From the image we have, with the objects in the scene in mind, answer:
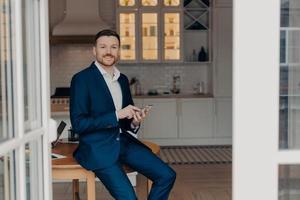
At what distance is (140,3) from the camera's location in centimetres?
805

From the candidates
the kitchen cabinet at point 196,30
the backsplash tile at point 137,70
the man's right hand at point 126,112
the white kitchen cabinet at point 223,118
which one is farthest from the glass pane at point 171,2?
the man's right hand at point 126,112

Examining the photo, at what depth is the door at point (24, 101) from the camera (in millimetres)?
1570

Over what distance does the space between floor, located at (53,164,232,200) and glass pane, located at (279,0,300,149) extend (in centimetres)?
350

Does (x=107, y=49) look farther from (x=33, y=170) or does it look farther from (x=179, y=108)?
(x=179, y=108)

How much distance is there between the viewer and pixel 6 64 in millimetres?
1569

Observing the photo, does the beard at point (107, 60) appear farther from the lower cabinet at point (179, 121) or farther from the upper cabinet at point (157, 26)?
the upper cabinet at point (157, 26)

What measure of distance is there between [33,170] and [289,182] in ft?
3.16

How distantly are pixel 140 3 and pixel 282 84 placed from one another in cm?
673

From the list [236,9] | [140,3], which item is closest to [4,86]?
[236,9]

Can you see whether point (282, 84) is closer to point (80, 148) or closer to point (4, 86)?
point (4, 86)

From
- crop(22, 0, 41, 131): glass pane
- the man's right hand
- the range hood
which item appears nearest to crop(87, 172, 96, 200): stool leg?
the man's right hand

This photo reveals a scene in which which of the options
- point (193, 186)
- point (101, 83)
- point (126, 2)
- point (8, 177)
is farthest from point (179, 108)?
point (8, 177)

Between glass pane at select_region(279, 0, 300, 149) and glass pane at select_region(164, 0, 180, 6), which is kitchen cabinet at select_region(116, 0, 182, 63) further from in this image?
glass pane at select_region(279, 0, 300, 149)

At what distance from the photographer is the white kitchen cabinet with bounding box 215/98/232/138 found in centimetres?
804
